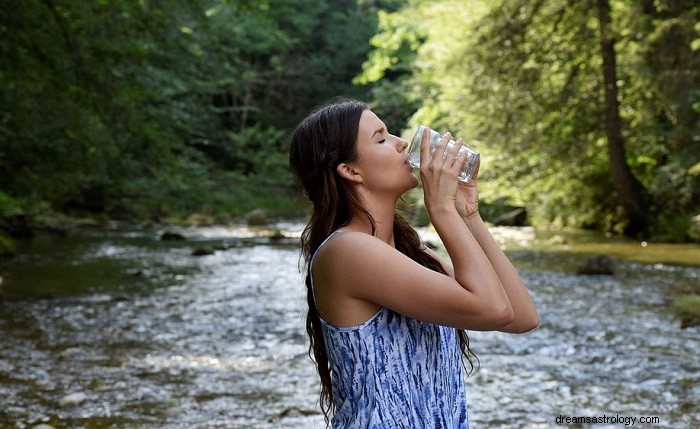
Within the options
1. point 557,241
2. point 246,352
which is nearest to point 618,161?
point 557,241

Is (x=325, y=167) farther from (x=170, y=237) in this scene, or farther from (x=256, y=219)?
(x=256, y=219)

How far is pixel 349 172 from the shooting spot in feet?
7.16

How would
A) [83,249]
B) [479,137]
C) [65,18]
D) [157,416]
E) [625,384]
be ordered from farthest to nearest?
[479,137] → [83,249] → [65,18] → [625,384] → [157,416]

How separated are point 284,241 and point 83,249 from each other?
165 inches

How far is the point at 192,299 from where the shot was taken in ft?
33.2

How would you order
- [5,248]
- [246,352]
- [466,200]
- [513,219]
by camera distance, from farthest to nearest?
[513,219] < [5,248] < [246,352] < [466,200]

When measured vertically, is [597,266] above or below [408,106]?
below

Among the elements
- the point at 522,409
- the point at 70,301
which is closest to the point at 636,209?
the point at 70,301

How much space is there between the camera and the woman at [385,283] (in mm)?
2023

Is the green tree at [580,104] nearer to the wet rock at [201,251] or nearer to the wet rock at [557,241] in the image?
the wet rock at [557,241]

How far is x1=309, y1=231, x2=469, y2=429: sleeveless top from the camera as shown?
2.08 metres

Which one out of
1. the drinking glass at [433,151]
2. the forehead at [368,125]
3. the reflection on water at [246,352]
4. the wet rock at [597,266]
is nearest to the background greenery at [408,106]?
the reflection on water at [246,352]

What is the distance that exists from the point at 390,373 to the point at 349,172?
494 mm

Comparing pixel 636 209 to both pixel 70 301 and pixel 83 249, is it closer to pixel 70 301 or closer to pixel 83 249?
pixel 83 249
